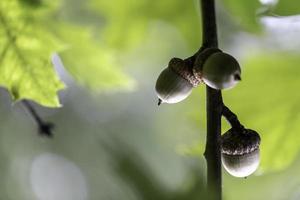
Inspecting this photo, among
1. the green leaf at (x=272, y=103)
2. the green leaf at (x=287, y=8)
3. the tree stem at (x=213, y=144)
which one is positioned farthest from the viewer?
the green leaf at (x=272, y=103)

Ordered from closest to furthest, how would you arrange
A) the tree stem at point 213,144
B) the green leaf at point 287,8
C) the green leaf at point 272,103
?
Result: the tree stem at point 213,144 < the green leaf at point 287,8 < the green leaf at point 272,103

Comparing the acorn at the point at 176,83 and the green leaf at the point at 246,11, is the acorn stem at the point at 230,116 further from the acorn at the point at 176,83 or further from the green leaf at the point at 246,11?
the green leaf at the point at 246,11

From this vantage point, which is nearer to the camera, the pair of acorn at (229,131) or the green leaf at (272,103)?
the pair of acorn at (229,131)

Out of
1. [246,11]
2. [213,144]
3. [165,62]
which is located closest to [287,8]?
[246,11]

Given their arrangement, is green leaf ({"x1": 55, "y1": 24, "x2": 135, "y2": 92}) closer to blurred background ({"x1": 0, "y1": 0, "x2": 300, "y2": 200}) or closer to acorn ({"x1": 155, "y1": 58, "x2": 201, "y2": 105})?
blurred background ({"x1": 0, "y1": 0, "x2": 300, "y2": 200})

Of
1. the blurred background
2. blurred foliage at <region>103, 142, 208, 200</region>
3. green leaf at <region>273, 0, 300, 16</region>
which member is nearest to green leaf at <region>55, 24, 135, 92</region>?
the blurred background

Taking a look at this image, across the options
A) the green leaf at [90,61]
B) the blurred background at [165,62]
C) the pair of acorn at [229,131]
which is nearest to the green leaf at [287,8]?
the blurred background at [165,62]

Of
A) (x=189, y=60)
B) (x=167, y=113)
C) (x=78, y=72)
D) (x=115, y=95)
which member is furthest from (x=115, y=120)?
(x=189, y=60)
